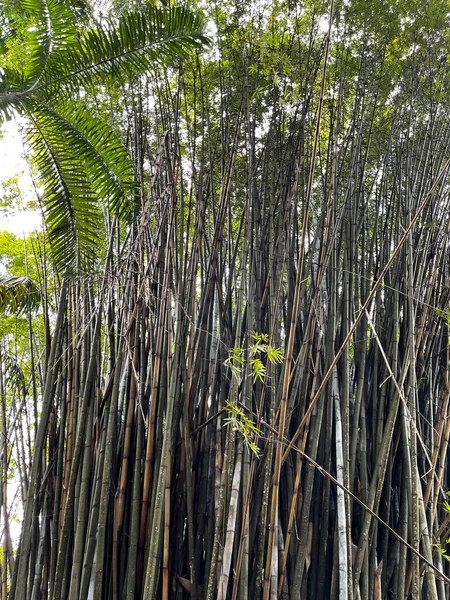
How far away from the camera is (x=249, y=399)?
1885 millimetres

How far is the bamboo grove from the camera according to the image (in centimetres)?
183

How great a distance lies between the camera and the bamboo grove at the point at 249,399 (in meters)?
1.83

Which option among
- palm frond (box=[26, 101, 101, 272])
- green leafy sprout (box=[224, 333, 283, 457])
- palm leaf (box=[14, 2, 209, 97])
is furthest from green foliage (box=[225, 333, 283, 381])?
palm leaf (box=[14, 2, 209, 97])

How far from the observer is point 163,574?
68.4 inches

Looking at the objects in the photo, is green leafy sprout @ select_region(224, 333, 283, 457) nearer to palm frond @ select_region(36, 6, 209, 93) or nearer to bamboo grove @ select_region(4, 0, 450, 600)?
bamboo grove @ select_region(4, 0, 450, 600)

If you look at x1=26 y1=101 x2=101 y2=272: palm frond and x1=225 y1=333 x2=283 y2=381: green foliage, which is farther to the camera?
x1=26 y1=101 x2=101 y2=272: palm frond

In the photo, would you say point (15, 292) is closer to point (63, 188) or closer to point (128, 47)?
point (63, 188)

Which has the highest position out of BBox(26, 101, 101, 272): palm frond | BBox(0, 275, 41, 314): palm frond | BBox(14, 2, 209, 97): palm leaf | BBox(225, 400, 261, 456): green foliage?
BBox(14, 2, 209, 97): palm leaf

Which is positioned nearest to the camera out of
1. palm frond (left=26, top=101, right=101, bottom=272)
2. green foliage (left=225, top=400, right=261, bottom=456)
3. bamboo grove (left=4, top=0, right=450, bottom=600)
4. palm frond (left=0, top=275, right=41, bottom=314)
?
green foliage (left=225, top=400, right=261, bottom=456)

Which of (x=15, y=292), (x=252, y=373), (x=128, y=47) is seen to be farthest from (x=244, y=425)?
(x=15, y=292)

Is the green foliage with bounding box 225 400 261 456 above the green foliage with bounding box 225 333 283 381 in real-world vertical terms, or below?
below

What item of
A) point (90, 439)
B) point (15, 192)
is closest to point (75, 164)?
point (90, 439)

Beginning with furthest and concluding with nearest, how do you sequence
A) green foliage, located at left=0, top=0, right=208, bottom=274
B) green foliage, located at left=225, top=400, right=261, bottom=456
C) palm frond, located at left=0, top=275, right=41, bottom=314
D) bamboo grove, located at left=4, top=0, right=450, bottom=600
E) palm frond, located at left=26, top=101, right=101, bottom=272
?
palm frond, located at left=0, top=275, right=41, bottom=314 → palm frond, located at left=26, top=101, right=101, bottom=272 → green foliage, located at left=0, top=0, right=208, bottom=274 → bamboo grove, located at left=4, top=0, right=450, bottom=600 → green foliage, located at left=225, top=400, right=261, bottom=456

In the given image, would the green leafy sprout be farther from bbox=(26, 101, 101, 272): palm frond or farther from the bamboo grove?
bbox=(26, 101, 101, 272): palm frond
